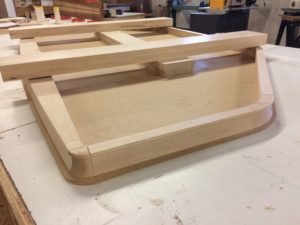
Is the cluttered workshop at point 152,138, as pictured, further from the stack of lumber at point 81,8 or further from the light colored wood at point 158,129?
the stack of lumber at point 81,8

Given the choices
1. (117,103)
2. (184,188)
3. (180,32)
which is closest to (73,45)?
(180,32)

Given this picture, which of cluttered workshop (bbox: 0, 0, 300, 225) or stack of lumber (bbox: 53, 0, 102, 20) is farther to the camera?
stack of lumber (bbox: 53, 0, 102, 20)

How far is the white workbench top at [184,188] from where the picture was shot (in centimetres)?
35

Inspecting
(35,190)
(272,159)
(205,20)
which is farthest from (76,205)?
(205,20)

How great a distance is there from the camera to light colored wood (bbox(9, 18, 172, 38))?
1.16 m

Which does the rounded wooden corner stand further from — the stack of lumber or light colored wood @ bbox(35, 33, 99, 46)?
the stack of lumber

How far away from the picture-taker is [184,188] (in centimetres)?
40

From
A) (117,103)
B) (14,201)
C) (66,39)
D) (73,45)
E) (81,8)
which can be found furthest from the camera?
(81,8)

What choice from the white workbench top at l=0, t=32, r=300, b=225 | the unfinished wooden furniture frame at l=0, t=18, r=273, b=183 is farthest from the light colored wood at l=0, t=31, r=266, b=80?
the white workbench top at l=0, t=32, r=300, b=225

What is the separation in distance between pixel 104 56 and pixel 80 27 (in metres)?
0.63

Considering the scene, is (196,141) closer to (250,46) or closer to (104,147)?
(104,147)

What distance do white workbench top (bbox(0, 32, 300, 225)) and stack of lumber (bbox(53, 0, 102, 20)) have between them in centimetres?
183

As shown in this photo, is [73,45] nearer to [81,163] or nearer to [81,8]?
[81,163]

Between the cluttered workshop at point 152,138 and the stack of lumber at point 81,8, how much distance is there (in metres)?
1.37
